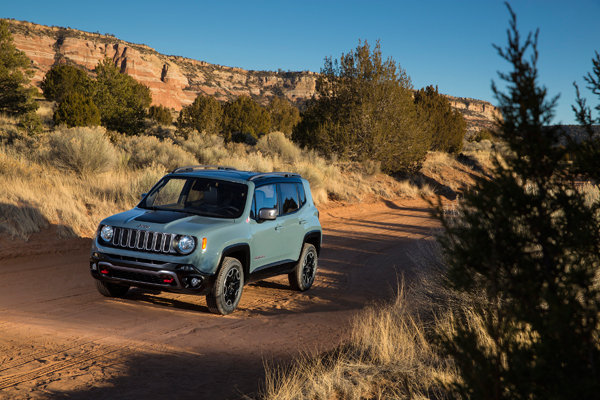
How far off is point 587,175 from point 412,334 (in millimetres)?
3296

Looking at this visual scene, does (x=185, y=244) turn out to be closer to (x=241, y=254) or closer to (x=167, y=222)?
(x=167, y=222)

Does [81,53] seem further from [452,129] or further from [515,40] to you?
[515,40]

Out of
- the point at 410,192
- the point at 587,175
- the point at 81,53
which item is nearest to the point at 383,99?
the point at 410,192

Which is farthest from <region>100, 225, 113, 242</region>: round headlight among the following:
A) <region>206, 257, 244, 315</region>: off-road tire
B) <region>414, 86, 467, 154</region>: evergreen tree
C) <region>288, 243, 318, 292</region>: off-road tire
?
<region>414, 86, 467, 154</region>: evergreen tree

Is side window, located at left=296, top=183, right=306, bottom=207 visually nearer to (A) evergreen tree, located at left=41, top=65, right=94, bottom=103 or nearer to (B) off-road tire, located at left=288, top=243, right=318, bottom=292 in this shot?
(B) off-road tire, located at left=288, top=243, right=318, bottom=292

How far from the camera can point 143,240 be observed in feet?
21.2

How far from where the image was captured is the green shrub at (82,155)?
17.0 m

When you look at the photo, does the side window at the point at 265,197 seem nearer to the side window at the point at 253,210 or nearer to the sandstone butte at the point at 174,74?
the side window at the point at 253,210

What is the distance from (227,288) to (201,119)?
35184 millimetres

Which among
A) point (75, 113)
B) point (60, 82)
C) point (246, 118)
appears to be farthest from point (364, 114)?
point (60, 82)

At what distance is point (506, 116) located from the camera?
250 cm

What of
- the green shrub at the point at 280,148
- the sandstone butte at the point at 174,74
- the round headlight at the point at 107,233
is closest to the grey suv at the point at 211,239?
the round headlight at the point at 107,233

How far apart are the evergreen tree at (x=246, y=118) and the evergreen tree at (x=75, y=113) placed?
57.3 ft

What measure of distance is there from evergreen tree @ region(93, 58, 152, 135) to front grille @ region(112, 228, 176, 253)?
30275 millimetres
